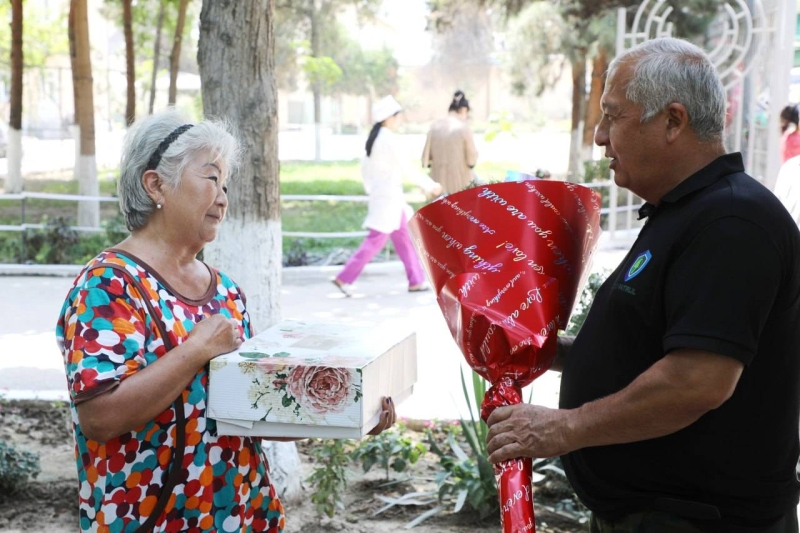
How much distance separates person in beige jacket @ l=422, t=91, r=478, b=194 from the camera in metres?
10.6

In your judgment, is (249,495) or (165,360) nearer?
(165,360)

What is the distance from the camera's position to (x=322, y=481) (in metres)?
4.23

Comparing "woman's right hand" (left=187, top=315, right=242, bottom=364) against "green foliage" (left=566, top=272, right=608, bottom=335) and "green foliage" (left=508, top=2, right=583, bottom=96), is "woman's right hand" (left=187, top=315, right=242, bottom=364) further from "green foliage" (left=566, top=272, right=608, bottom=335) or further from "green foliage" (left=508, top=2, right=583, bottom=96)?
"green foliage" (left=508, top=2, right=583, bottom=96)

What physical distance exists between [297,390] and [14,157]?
16040 mm

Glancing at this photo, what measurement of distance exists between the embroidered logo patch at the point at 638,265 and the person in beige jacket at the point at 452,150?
8.36 metres

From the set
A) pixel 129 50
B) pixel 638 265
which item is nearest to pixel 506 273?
pixel 638 265

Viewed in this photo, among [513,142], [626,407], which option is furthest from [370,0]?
[626,407]

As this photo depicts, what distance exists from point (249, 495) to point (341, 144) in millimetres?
45470

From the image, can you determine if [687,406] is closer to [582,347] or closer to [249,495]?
[582,347]

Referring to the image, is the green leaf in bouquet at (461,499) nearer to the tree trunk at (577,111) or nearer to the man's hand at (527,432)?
the man's hand at (527,432)

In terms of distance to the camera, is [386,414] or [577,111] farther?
[577,111]

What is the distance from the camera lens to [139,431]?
7.40 ft

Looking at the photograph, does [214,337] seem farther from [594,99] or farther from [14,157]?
[594,99]

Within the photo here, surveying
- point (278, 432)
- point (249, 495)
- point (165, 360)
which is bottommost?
point (249, 495)
